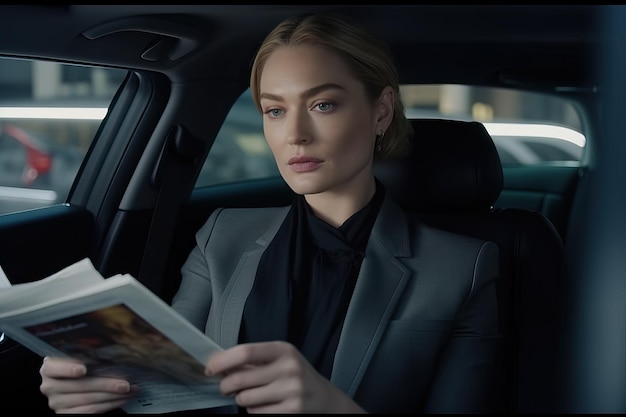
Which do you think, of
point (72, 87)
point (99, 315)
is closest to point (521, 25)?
point (99, 315)

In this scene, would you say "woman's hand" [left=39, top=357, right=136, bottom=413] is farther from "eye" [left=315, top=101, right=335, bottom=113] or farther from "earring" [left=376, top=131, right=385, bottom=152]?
"earring" [left=376, top=131, right=385, bottom=152]

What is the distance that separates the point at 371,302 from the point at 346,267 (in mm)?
94

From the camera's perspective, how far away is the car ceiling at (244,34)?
2.01 metres

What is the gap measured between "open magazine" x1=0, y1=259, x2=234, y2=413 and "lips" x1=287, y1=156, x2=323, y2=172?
42 centimetres

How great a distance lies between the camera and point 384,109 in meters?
1.72

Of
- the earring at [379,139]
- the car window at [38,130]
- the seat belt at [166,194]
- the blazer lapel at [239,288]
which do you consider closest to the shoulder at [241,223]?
the blazer lapel at [239,288]

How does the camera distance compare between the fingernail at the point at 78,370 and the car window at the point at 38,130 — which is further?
the car window at the point at 38,130

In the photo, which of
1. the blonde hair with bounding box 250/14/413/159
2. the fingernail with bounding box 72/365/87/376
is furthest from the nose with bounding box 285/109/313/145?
the fingernail with bounding box 72/365/87/376

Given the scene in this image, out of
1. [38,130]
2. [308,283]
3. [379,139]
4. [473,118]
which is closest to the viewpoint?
[308,283]

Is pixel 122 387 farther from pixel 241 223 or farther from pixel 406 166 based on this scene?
pixel 406 166

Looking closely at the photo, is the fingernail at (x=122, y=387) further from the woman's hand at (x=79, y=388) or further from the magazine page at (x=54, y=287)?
the magazine page at (x=54, y=287)

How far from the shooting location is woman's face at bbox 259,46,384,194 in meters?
1.56

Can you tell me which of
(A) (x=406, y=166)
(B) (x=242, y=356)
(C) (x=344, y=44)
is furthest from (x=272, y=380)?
(A) (x=406, y=166)

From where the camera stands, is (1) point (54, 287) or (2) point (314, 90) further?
(2) point (314, 90)
